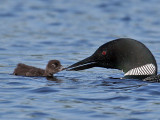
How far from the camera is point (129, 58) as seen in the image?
7.76 meters

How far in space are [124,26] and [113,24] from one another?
415 millimetres

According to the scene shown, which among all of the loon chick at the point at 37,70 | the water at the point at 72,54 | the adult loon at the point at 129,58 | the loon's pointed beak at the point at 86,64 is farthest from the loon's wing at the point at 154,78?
the loon chick at the point at 37,70

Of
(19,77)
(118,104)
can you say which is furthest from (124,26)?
(118,104)

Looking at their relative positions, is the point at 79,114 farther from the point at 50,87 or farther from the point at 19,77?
the point at 19,77

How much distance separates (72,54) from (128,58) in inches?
131

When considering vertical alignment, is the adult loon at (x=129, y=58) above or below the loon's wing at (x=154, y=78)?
above

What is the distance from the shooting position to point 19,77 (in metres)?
8.23

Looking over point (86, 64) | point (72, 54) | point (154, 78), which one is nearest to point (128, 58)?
point (154, 78)

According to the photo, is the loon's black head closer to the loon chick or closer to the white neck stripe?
the white neck stripe

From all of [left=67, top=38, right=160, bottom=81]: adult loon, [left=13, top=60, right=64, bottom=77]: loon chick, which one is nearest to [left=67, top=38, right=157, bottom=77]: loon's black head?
[left=67, top=38, right=160, bottom=81]: adult loon

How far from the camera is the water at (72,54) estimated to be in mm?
6094

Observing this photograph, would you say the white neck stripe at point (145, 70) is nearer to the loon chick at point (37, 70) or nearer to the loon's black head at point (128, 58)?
the loon's black head at point (128, 58)

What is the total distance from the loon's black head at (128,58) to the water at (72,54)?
222 millimetres

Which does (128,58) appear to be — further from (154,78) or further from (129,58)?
(154,78)
